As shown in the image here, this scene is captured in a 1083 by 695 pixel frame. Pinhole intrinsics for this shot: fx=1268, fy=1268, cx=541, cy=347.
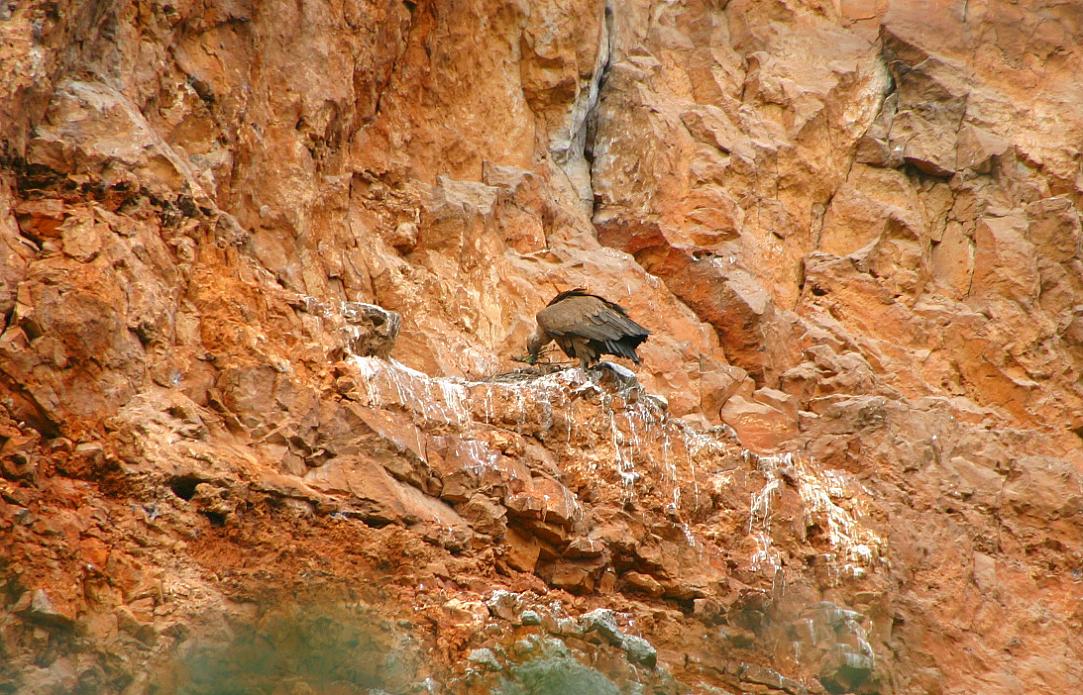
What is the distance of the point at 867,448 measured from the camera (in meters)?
13.2

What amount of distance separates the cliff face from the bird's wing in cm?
60

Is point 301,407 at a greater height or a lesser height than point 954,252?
lesser

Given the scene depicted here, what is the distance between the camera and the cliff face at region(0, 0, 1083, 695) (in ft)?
26.6

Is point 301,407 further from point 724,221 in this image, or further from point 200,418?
point 724,221

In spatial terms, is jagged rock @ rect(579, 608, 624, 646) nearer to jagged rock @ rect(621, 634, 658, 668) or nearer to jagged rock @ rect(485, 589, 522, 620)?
jagged rock @ rect(621, 634, 658, 668)

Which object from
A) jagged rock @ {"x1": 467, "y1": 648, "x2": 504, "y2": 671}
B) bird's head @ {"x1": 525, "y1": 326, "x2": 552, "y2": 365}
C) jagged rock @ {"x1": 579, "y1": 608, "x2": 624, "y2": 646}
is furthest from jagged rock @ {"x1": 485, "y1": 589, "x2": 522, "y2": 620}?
bird's head @ {"x1": 525, "y1": 326, "x2": 552, "y2": 365}

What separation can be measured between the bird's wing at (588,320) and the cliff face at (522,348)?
60 cm

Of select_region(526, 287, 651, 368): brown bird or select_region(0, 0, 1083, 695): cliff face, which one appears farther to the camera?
select_region(526, 287, 651, 368): brown bird

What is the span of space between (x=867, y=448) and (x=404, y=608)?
20.6 feet

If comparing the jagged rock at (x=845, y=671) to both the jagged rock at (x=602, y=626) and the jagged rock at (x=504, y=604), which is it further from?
the jagged rock at (x=504, y=604)

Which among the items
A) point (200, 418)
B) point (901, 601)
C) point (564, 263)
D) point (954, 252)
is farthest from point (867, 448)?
point (200, 418)

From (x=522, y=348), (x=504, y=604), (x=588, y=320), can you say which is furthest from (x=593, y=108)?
(x=504, y=604)

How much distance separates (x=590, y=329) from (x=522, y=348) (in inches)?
77.1

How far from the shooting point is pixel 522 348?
44.4 feet
